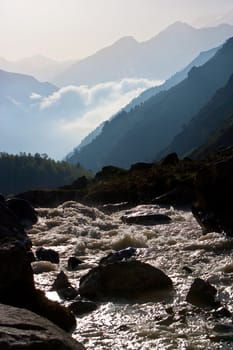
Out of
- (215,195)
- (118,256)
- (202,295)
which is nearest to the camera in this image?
(202,295)

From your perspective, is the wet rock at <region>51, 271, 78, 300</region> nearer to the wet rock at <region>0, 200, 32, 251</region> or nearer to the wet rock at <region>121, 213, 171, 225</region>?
the wet rock at <region>0, 200, 32, 251</region>

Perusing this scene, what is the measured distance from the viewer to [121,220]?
37031 millimetres

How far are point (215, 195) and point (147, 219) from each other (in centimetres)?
748

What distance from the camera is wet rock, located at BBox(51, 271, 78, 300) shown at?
1644 cm

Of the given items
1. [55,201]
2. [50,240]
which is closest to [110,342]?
[50,240]

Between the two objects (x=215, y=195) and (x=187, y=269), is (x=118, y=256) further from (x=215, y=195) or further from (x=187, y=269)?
(x=215, y=195)

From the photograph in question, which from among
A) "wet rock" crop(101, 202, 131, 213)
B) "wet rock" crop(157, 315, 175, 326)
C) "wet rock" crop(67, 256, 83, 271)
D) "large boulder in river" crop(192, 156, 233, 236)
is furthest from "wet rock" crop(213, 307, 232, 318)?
"wet rock" crop(101, 202, 131, 213)

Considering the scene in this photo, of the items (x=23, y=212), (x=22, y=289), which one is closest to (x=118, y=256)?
(x=22, y=289)

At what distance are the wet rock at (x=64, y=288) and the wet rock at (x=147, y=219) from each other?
1666 centimetres

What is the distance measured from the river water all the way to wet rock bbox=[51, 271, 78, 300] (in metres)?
0.24

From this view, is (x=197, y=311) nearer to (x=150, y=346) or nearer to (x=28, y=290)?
(x=150, y=346)

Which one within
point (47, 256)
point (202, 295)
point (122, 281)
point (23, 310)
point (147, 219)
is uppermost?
point (147, 219)

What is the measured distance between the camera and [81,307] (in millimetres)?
15141

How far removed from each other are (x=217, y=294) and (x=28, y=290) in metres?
5.73
